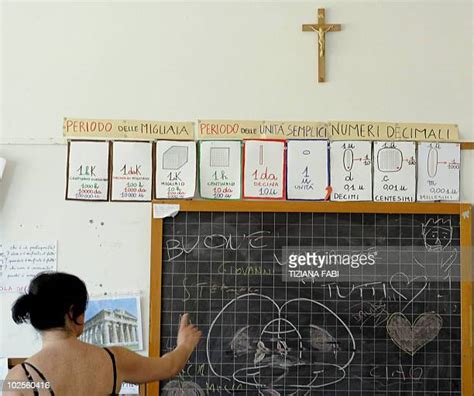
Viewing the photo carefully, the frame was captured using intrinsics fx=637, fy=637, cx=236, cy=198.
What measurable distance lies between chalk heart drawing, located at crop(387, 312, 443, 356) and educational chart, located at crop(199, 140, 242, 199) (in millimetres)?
793

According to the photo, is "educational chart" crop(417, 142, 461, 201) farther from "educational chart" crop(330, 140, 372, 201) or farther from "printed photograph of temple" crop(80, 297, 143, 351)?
"printed photograph of temple" crop(80, 297, 143, 351)

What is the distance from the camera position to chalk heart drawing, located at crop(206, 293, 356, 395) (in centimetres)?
246

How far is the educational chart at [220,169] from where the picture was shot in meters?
2.56

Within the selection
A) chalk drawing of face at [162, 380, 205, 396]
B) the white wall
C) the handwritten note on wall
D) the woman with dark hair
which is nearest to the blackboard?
chalk drawing of face at [162, 380, 205, 396]

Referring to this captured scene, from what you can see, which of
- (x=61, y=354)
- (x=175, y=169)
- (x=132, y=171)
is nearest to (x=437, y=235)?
(x=175, y=169)

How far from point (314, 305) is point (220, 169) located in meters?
0.65

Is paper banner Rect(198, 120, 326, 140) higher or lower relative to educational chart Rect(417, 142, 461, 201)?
higher

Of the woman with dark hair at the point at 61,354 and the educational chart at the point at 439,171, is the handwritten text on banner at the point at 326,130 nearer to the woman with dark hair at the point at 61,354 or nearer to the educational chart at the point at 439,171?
the educational chart at the point at 439,171

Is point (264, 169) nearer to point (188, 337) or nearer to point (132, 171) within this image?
point (132, 171)

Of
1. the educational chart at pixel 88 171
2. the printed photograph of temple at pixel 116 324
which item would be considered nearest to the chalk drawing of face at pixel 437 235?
the printed photograph of temple at pixel 116 324

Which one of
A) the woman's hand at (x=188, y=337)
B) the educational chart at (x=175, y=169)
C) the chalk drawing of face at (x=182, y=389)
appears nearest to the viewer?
the woman's hand at (x=188, y=337)

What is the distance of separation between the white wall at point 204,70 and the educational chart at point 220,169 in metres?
0.13

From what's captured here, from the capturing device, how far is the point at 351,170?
8.44 ft

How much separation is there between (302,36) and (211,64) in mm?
395
